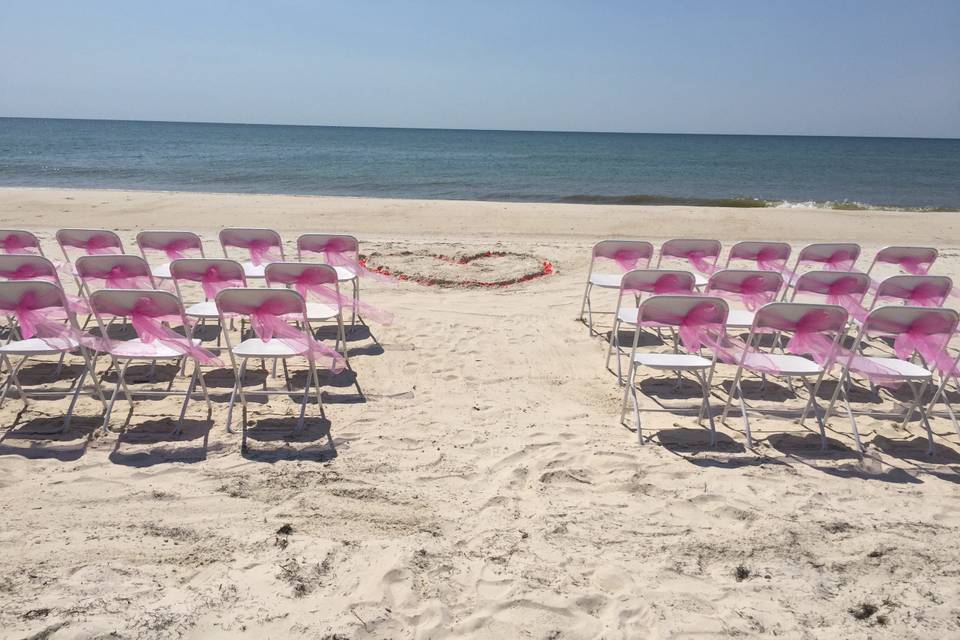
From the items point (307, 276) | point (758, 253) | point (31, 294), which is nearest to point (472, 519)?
point (307, 276)

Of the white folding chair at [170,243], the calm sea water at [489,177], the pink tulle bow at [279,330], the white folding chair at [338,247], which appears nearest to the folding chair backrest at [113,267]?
the white folding chair at [170,243]

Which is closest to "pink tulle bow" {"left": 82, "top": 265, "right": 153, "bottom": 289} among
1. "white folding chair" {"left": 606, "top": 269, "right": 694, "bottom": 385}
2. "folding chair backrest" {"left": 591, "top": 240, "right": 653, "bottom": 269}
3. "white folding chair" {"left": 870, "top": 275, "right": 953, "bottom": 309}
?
"white folding chair" {"left": 606, "top": 269, "right": 694, "bottom": 385}

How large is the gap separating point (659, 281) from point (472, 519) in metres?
2.70

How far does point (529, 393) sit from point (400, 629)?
2.46m

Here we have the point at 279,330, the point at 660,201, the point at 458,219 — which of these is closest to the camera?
the point at 279,330

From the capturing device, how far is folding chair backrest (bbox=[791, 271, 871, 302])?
4.62m

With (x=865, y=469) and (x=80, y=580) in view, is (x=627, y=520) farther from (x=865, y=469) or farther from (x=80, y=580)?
(x=80, y=580)

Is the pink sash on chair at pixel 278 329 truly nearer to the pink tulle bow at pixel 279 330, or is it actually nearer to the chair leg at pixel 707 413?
the pink tulle bow at pixel 279 330

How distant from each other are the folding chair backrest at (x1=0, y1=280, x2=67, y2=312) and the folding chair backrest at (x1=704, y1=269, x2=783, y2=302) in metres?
4.76

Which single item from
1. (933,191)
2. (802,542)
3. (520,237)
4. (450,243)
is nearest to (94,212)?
(450,243)

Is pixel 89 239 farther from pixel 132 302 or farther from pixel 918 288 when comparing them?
pixel 918 288

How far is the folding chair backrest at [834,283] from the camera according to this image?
4.62 meters

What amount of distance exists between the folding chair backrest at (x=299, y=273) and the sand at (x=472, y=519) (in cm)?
89

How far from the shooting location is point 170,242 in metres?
5.72
